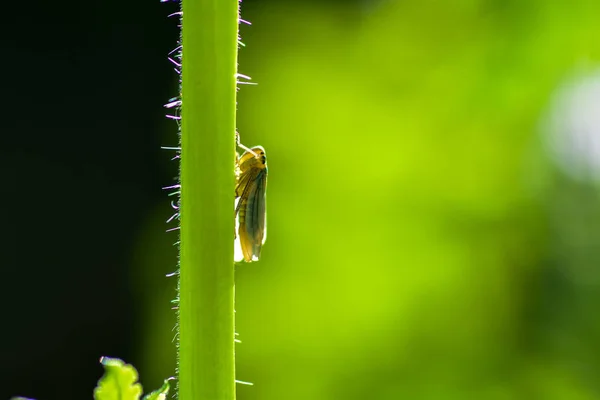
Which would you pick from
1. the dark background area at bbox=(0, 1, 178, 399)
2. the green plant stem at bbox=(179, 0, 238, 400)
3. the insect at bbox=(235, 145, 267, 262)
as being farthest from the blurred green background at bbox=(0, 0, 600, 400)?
the green plant stem at bbox=(179, 0, 238, 400)

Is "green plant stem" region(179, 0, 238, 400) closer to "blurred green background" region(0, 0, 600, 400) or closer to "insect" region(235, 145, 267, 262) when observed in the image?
"insect" region(235, 145, 267, 262)

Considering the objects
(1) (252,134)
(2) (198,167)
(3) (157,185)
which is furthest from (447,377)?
(2) (198,167)

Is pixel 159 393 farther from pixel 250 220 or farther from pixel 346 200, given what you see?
pixel 346 200

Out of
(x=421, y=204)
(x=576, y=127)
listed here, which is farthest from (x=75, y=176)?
(x=576, y=127)

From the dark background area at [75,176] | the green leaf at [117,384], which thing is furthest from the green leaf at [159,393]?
the dark background area at [75,176]

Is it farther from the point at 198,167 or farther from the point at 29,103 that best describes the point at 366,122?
the point at 198,167

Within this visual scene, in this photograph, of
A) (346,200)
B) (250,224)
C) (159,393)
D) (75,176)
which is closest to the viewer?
(159,393)

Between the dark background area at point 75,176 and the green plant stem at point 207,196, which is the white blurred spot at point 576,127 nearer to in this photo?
the dark background area at point 75,176
